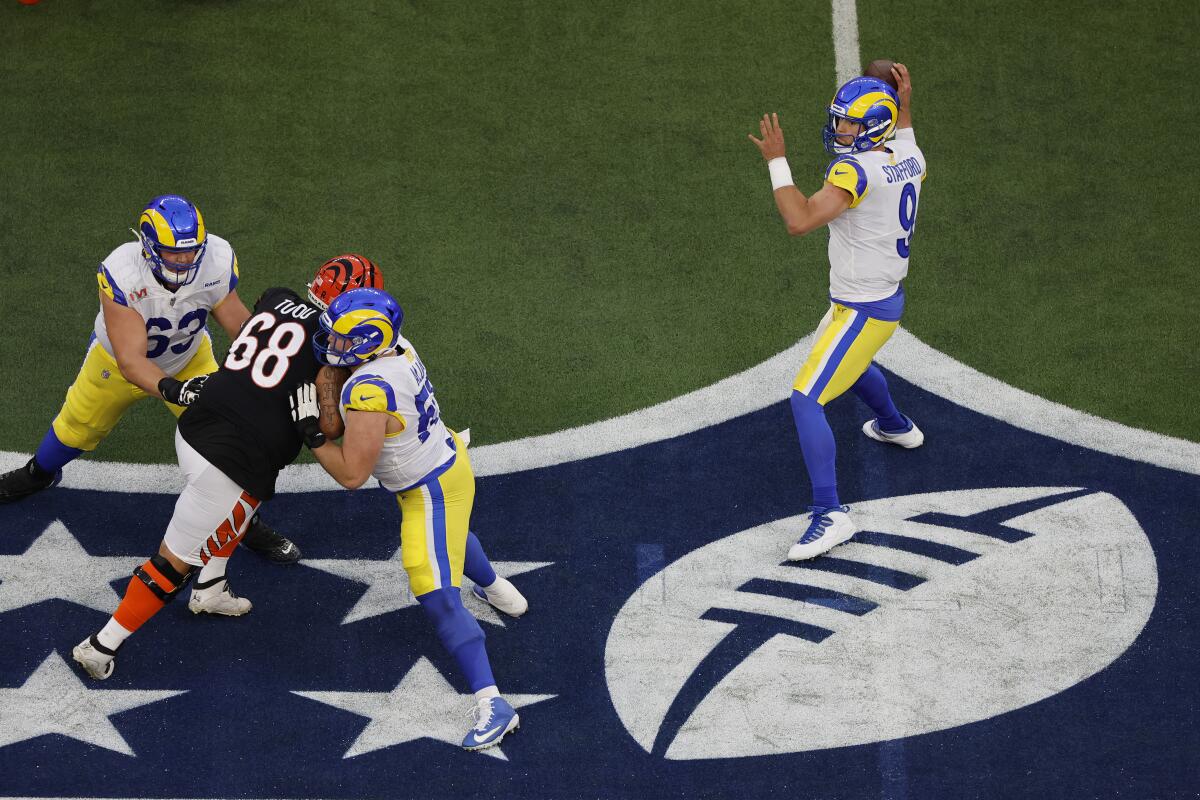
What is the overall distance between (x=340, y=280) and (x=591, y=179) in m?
3.33

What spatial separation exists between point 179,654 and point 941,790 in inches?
127

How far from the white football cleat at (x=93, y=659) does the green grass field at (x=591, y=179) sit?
4.80ft

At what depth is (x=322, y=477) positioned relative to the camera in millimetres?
7008

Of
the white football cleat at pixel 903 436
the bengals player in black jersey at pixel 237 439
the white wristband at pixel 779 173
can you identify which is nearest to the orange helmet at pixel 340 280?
the bengals player in black jersey at pixel 237 439

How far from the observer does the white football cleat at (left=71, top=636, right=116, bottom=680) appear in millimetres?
5859

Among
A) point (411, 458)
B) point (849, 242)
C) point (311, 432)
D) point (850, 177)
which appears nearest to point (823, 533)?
point (849, 242)

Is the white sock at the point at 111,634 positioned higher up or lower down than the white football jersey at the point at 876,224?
lower down

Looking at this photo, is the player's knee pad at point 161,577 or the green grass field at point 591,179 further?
the green grass field at point 591,179

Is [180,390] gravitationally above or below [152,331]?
below

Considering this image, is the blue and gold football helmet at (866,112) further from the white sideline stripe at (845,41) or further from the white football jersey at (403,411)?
the white sideline stripe at (845,41)

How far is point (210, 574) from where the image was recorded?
20.2ft

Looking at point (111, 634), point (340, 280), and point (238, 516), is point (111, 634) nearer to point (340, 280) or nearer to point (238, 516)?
point (238, 516)

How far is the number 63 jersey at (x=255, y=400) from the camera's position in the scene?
220 inches

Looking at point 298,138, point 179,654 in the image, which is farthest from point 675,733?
point 298,138
